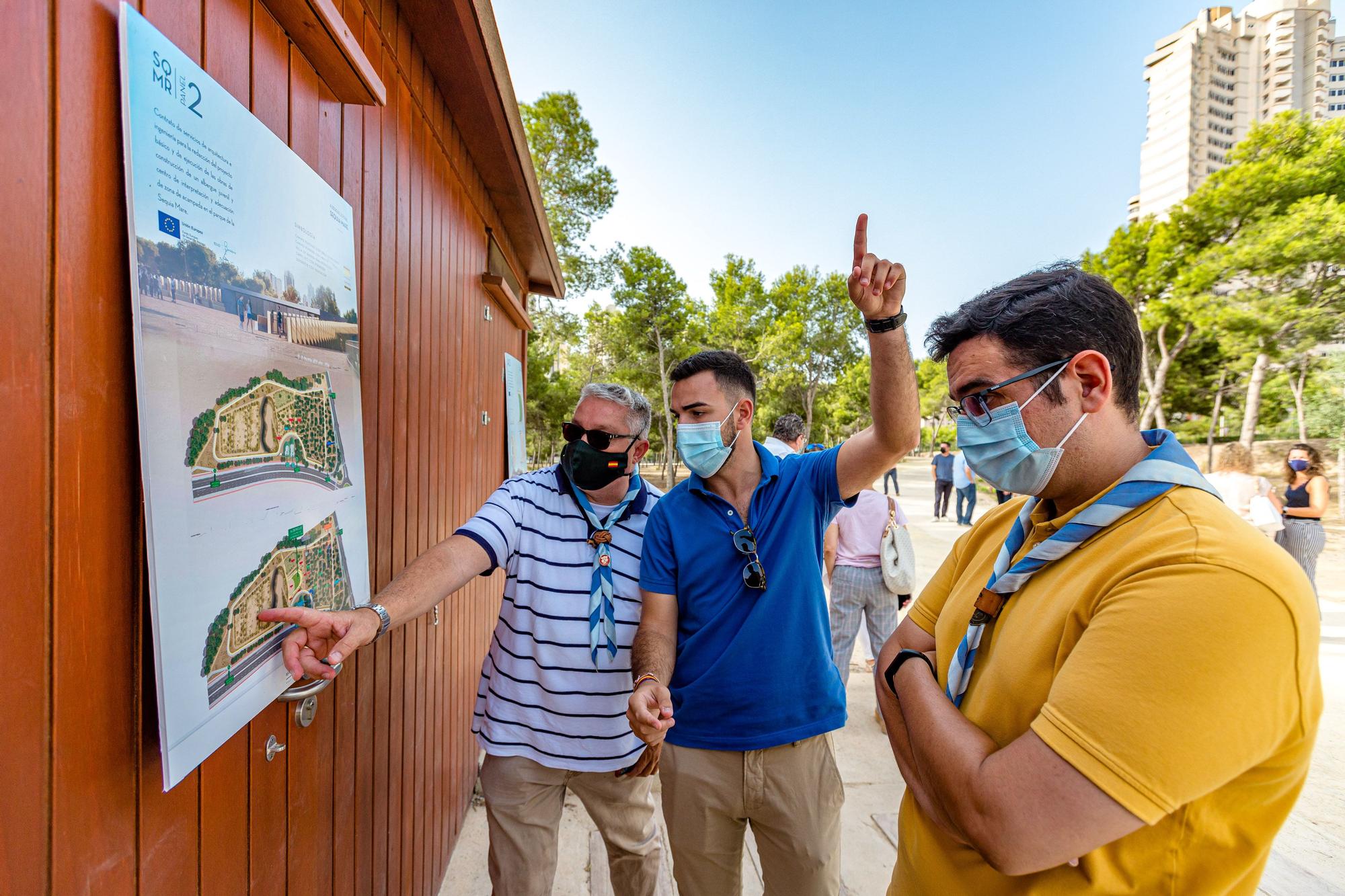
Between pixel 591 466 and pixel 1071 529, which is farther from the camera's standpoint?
pixel 591 466

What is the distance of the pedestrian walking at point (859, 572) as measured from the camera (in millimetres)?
4090

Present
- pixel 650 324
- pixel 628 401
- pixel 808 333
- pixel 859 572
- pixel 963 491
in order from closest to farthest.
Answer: pixel 628 401
pixel 859 572
pixel 963 491
pixel 650 324
pixel 808 333

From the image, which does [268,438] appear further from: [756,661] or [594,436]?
[756,661]

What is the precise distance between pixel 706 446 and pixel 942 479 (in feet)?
41.7

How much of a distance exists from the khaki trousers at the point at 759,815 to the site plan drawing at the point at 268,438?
1410mm

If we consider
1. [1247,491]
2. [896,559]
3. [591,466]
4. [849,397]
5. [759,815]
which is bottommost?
[759,815]

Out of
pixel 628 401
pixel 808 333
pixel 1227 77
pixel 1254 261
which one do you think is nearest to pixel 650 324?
pixel 808 333

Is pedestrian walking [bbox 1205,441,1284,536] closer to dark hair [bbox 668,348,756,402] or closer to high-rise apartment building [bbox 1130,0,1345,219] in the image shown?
dark hair [bbox 668,348,756,402]

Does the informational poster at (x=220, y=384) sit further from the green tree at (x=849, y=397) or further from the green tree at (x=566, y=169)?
the green tree at (x=849, y=397)

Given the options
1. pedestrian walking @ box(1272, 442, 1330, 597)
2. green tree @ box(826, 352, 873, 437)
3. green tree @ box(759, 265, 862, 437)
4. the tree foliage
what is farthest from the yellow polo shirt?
green tree @ box(826, 352, 873, 437)

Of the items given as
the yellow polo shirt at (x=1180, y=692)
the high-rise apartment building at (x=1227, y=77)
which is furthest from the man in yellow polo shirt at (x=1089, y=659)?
the high-rise apartment building at (x=1227, y=77)

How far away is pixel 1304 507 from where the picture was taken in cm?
575

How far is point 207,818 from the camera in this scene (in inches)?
42.1

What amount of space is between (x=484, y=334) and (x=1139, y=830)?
3.53m
